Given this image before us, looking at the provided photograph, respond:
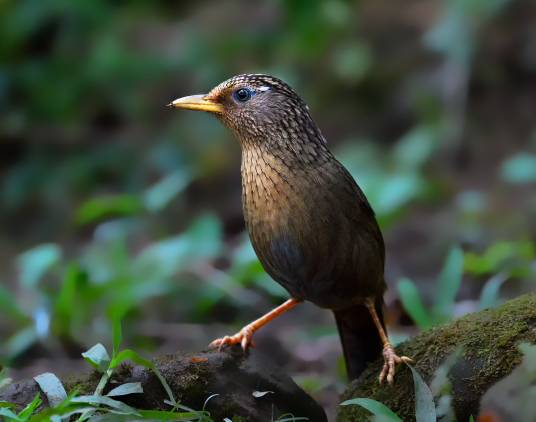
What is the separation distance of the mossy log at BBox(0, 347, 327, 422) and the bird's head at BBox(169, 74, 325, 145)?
977 mm

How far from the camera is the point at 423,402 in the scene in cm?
300

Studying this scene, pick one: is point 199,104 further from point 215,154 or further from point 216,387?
point 215,154

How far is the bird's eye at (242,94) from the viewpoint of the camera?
12.6 feet


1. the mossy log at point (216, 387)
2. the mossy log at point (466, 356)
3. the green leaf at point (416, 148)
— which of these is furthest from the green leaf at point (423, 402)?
the green leaf at point (416, 148)

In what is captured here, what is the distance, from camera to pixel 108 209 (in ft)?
20.3

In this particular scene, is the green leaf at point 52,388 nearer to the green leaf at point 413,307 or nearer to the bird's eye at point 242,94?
the bird's eye at point 242,94

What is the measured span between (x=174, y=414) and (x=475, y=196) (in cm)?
508

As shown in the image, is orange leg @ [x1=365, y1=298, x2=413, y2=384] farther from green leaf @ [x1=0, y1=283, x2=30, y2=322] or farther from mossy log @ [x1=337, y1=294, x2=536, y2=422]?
green leaf @ [x1=0, y1=283, x2=30, y2=322]

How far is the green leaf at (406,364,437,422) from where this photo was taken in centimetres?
293

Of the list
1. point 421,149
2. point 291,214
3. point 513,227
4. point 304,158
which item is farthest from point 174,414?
point 421,149

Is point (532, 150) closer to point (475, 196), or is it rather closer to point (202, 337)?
point (475, 196)

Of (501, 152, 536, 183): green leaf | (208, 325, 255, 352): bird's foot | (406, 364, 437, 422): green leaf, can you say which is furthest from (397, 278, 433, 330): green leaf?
(501, 152, 536, 183): green leaf

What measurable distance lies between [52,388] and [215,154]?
612cm

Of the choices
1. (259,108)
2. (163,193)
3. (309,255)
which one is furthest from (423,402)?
(163,193)
